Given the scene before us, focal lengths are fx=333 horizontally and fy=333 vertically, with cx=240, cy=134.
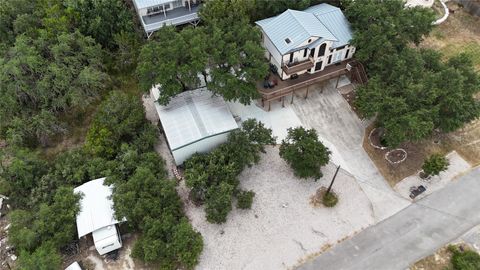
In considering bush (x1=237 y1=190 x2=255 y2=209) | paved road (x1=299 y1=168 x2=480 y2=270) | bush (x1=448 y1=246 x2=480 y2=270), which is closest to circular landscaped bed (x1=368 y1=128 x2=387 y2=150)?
paved road (x1=299 y1=168 x2=480 y2=270)

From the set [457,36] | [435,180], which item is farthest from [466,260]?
[457,36]

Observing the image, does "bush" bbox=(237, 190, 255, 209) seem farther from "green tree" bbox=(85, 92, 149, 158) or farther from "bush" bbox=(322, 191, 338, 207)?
"green tree" bbox=(85, 92, 149, 158)

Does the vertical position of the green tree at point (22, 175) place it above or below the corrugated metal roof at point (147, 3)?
below

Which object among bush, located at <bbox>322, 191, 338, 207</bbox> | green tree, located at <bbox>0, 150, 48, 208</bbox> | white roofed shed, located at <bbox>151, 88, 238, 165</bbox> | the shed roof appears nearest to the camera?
the shed roof

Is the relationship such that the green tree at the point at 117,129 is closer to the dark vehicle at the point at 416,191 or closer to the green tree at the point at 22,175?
the green tree at the point at 22,175

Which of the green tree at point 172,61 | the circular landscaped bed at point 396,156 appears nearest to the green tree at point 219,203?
the green tree at point 172,61

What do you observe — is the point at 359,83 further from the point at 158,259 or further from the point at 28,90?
the point at 28,90

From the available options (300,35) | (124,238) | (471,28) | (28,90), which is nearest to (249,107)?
(300,35)
